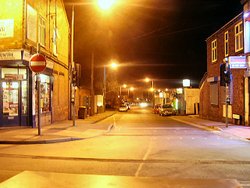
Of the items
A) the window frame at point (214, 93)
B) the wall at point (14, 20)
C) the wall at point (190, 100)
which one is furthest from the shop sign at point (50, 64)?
the wall at point (190, 100)

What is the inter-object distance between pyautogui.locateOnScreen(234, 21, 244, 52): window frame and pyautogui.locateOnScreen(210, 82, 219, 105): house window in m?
5.86

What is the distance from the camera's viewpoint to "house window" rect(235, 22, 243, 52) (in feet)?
78.6

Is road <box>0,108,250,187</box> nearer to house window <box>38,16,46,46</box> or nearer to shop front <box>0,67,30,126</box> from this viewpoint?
shop front <box>0,67,30,126</box>

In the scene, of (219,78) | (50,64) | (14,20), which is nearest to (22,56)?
(14,20)

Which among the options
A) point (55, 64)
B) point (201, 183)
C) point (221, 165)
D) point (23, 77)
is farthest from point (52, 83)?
point (201, 183)

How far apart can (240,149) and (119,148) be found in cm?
452

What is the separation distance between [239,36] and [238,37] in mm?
252

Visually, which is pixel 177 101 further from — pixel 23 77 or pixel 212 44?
pixel 23 77

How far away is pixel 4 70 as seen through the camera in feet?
63.4

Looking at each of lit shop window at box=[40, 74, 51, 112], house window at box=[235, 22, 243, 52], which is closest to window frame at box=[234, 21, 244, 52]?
house window at box=[235, 22, 243, 52]

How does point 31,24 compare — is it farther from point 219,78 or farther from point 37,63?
point 219,78

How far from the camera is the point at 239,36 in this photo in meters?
24.4

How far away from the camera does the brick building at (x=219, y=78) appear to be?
23953mm

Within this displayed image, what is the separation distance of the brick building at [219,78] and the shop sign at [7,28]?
43.3ft
